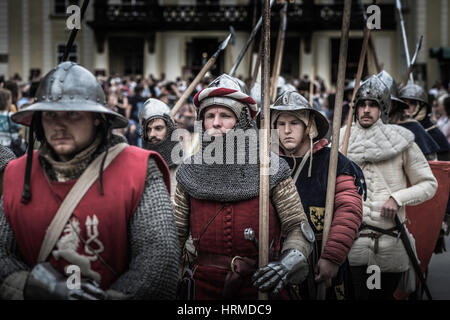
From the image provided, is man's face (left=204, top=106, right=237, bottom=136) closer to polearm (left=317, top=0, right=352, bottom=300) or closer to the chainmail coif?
the chainmail coif

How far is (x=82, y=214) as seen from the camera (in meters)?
2.30

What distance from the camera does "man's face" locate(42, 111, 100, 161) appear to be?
92.8 inches

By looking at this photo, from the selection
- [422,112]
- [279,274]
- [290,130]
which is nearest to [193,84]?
[290,130]

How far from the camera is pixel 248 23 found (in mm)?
26438

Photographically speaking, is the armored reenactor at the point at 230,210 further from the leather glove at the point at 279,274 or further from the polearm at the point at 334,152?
the polearm at the point at 334,152

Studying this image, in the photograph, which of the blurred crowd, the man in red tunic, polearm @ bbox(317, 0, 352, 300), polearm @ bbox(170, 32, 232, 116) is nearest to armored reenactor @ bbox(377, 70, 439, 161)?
the blurred crowd

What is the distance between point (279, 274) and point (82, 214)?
882 mm

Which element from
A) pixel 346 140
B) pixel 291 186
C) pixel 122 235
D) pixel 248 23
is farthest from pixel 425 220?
pixel 248 23

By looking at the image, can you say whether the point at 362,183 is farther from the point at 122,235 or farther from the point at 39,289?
the point at 39,289

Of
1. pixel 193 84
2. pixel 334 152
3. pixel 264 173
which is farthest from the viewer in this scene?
pixel 193 84

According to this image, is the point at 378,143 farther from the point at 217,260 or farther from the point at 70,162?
the point at 70,162

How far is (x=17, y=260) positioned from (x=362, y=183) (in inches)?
81.2

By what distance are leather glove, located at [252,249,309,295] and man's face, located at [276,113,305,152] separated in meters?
1.10

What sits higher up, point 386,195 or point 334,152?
point 334,152
